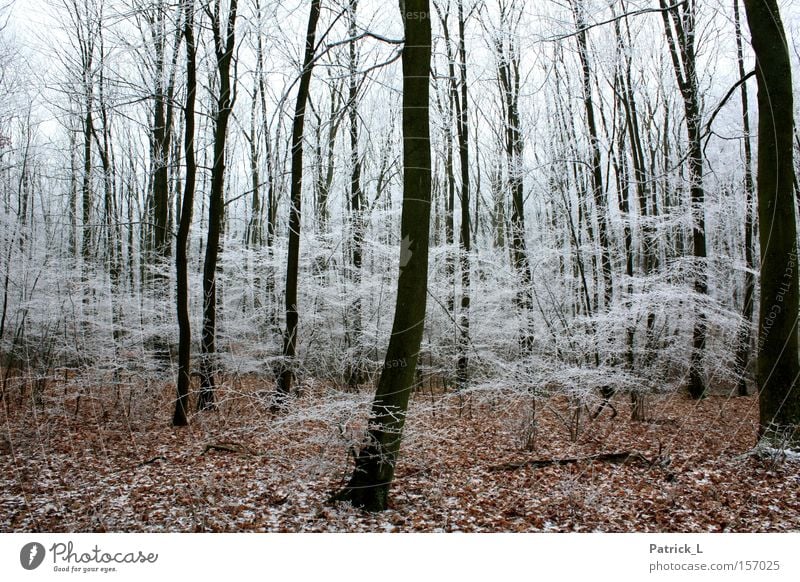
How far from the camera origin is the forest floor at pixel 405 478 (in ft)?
9.96

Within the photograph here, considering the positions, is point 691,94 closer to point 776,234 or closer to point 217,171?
point 776,234

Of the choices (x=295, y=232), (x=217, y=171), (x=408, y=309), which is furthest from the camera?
(x=295, y=232)

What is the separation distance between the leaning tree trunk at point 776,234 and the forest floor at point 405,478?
1.61ft

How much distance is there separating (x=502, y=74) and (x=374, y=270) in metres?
4.71

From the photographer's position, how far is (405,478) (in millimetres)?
3701

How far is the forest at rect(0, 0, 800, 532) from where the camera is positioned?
3.24 metres

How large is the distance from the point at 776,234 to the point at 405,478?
3.39m

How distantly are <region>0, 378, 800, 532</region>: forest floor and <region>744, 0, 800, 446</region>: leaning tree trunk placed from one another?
492 millimetres

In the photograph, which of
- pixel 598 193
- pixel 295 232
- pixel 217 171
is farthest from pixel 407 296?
pixel 598 193

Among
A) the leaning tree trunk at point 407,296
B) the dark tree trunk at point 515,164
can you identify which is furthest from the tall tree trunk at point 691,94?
the leaning tree trunk at point 407,296

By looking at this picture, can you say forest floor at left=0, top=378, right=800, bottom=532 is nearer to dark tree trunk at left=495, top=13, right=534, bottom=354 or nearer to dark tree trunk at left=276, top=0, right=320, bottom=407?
dark tree trunk at left=276, top=0, right=320, bottom=407

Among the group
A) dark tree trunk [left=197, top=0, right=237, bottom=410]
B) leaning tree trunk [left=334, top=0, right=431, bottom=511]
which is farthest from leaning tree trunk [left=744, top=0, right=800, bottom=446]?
dark tree trunk [left=197, top=0, right=237, bottom=410]

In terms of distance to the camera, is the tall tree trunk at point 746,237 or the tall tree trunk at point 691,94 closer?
the tall tree trunk at point 746,237

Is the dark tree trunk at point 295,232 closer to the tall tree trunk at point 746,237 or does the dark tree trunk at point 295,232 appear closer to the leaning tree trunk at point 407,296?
the leaning tree trunk at point 407,296
